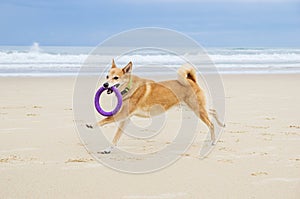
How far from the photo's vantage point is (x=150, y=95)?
6676 millimetres

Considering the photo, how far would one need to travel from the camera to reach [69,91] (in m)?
13.3

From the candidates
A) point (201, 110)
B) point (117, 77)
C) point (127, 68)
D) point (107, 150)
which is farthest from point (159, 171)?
point (201, 110)

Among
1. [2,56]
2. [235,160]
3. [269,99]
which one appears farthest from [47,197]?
[2,56]

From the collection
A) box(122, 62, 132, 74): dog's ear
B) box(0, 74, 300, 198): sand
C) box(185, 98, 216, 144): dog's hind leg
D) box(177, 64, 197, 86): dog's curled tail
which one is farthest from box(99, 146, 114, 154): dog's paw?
box(177, 64, 197, 86): dog's curled tail

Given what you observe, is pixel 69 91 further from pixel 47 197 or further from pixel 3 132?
pixel 47 197

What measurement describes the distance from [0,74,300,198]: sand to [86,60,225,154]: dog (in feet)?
1.61

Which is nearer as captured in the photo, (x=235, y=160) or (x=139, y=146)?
(x=235, y=160)

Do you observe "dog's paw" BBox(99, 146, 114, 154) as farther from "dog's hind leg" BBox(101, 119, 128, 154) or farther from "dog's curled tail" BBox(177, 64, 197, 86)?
"dog's curled tail" BBox(177, 64, 197, 86)

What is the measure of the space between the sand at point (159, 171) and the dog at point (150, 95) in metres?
0.49

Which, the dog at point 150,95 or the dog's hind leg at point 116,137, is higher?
the dog at point 150,95

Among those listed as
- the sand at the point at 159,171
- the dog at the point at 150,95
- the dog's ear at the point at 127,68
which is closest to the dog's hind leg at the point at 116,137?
the dog at the point at 150,95

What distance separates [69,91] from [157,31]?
7.74 m

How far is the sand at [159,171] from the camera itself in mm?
4395

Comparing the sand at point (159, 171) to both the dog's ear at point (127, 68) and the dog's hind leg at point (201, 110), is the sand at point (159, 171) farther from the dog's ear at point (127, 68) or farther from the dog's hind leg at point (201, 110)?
the dog's ear at point (127, 68)
